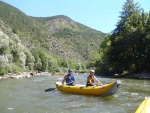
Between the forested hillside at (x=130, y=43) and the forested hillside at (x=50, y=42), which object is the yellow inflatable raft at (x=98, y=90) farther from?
the forested hillside at (x=50, y=42)

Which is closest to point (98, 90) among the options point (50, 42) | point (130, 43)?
point (130, 43)

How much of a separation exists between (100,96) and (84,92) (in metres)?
0.93

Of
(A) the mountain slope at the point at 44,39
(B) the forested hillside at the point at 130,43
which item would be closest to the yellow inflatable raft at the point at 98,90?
(B) the forested hillside at the point at 130,43

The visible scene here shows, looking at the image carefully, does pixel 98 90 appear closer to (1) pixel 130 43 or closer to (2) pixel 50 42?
(1) pixel 130 43

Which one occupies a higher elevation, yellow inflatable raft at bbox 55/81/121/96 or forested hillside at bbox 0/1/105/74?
forested hillside at bbox 0/1/105/74

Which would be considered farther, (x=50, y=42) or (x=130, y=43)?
(x=50, y=42)

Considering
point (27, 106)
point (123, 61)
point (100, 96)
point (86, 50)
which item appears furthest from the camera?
point (86, 50)

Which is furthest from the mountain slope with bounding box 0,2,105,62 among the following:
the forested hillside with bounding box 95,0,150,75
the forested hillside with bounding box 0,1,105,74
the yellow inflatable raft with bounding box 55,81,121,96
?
the yellow inflatable raft with bounding box 55,81,121,96

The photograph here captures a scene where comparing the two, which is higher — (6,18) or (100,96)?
(6,18)

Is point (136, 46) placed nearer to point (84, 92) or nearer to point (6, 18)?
point (84, 92)

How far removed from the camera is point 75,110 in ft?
31.3

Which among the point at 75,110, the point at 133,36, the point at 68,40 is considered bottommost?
the point at 75,110

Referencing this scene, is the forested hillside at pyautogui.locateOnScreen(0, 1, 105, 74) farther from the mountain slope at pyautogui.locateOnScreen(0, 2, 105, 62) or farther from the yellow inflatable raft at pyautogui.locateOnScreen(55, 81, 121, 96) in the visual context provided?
the yellow inflatable raft at pyautogui.locateOnScreen(55, 81, 121, 96)

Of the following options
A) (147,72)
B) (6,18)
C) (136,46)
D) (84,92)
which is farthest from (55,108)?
(6,18)
